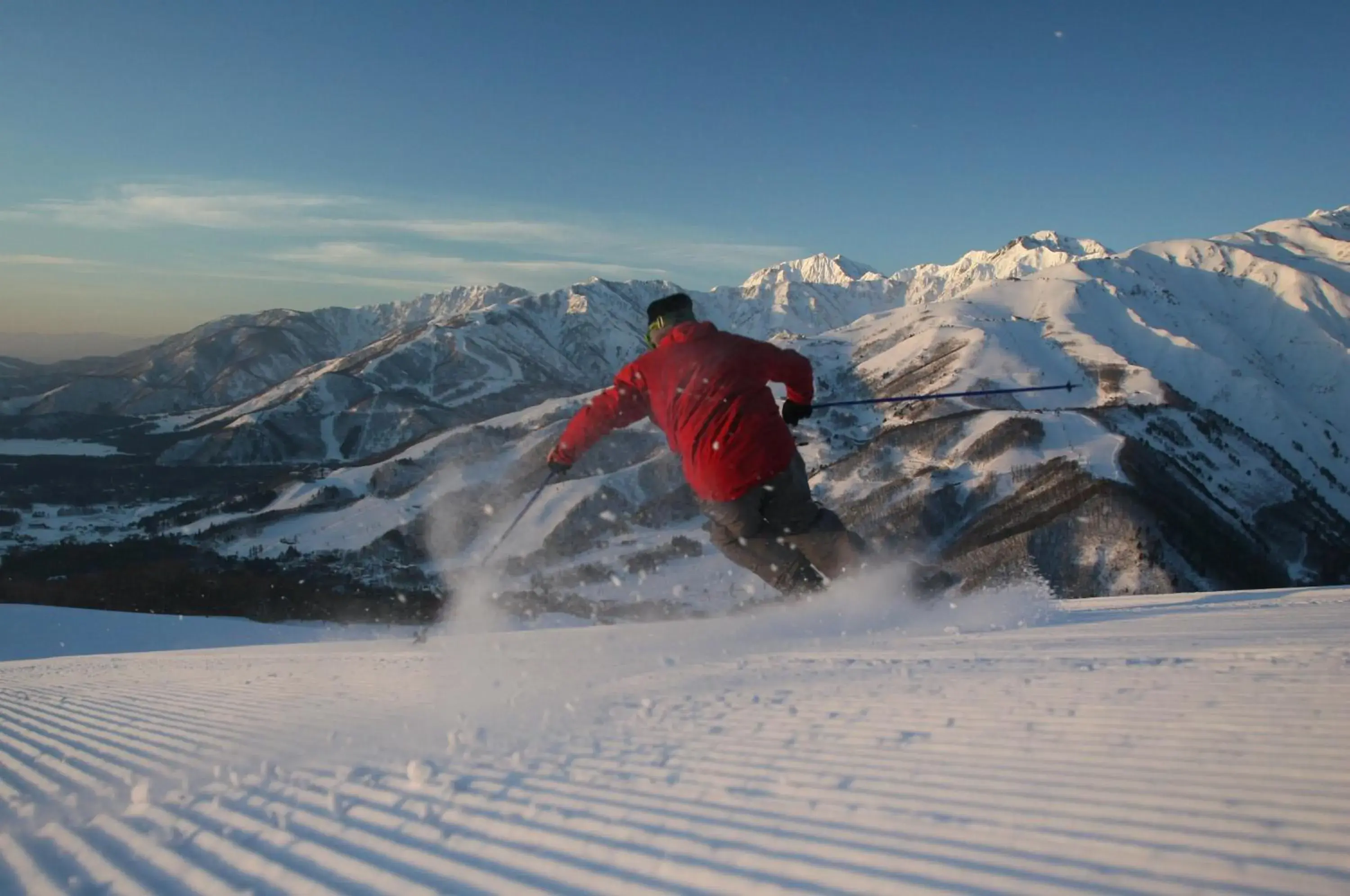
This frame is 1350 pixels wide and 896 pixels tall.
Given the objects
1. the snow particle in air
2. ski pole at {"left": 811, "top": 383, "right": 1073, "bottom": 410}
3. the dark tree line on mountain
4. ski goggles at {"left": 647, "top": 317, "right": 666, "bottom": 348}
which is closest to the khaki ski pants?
ski pole at {"left": 811, "top": 383, "right": 1073, "bottom": 410}

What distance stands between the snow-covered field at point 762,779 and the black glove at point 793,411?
2.53 meters

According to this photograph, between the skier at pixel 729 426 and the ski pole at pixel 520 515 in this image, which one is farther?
the ski pole at pixel 520 515

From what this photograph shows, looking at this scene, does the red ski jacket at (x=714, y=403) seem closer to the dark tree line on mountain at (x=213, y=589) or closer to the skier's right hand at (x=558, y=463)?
the skier's right hand at (x=558, y=463)

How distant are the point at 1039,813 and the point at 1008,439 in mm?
103027

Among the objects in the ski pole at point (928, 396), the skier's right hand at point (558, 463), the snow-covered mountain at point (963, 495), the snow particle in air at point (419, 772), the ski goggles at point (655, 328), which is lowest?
the snow-covered mountain at point (963, 495)

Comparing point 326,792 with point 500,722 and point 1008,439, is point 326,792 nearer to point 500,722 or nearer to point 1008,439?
point 500,722

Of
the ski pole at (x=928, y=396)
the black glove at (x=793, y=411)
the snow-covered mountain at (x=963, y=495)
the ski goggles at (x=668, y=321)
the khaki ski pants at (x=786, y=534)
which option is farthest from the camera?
the snow-covered mountain at (x=963, y=495)

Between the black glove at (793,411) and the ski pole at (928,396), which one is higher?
the ski pole at (928,396)

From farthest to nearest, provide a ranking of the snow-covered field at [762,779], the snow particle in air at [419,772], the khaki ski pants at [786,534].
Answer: the khaki ski pants at [786,534] → the snow particle in air at [419,772] → the snow-covered field at [762,779]

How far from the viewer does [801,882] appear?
9.27 ft

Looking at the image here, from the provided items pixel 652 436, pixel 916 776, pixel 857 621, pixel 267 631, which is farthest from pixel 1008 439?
pixel 916 776

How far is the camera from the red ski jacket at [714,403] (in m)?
6.96

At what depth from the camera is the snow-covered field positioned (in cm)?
288

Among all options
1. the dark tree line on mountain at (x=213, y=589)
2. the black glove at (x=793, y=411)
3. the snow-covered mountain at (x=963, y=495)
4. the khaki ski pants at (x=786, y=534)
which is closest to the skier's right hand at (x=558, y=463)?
the khaki ski pants at (x=786, y=534)
